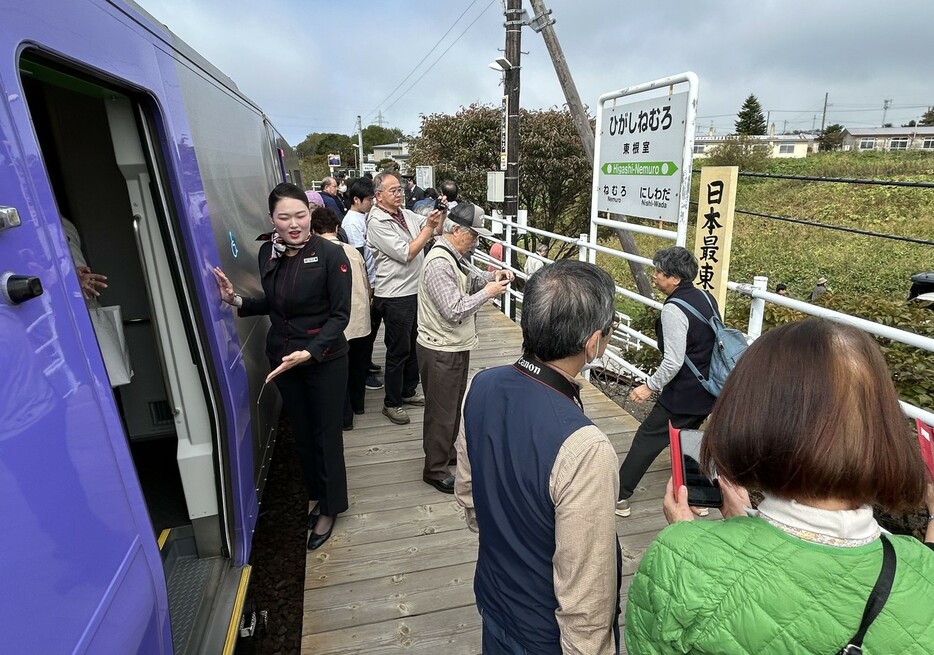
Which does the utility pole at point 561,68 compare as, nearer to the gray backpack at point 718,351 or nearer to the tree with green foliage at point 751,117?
the gray backpack at point 718,351

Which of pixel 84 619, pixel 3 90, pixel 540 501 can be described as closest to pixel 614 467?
pixel 540 501

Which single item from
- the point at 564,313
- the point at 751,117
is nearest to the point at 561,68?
the point at 564,313

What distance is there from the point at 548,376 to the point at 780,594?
2.11ft

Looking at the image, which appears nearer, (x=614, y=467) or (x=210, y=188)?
(x=614, y=467)

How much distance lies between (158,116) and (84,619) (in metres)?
1.56

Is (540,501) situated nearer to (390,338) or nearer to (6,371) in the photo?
(6,371)

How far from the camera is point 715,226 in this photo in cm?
319

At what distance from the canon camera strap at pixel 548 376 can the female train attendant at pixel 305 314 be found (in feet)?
4.52

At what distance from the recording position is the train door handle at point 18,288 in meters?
1.02

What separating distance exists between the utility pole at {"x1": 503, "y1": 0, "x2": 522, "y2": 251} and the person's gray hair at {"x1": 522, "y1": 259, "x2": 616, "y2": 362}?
6044 mm

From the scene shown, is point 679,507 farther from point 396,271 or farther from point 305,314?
point 396,271

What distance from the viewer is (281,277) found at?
256cm

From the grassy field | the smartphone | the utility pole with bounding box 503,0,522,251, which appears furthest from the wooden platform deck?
the utility pole with bounding box 503,0,522,251

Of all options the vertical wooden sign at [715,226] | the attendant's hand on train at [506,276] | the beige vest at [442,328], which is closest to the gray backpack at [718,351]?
the vertical wooden sign at [715,226]
